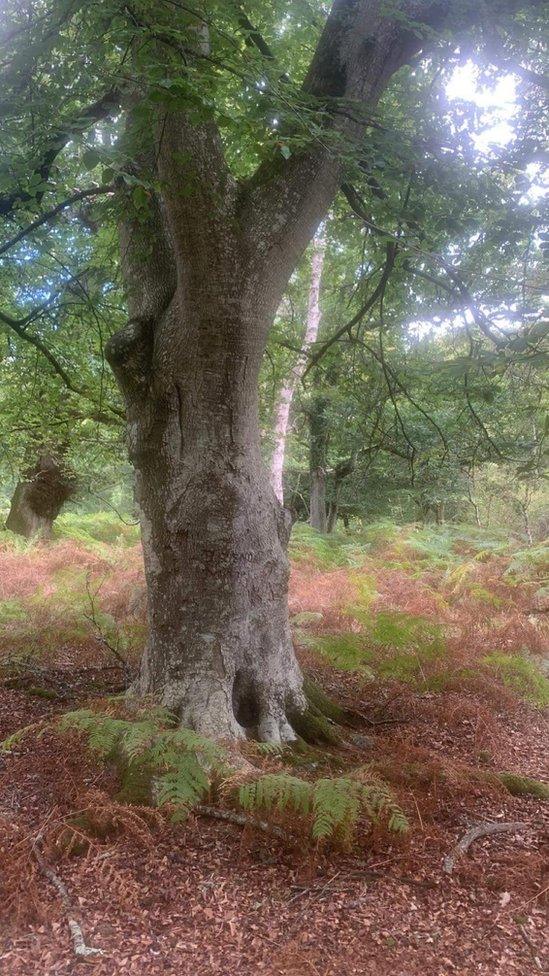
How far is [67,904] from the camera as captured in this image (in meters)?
2.50

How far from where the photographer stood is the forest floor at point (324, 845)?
2375 millimetres

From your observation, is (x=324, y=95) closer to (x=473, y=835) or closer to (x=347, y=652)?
(x=473, y=835)

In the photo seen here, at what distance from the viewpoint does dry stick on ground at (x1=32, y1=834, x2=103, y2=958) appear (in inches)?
89.4

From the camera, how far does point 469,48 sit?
407 centimetres

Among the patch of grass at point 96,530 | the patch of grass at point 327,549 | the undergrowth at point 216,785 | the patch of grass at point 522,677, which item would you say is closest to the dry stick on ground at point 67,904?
the undergrowth at point 216,785

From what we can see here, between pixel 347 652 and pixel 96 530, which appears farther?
pixel 96 530

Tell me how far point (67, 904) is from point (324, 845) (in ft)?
3.99

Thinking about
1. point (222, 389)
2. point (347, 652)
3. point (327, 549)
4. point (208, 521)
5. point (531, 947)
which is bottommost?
point (531, 947)

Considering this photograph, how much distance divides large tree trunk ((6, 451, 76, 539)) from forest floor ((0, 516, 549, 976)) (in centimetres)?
588

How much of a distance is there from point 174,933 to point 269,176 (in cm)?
420

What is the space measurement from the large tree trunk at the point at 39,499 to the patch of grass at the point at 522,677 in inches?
361

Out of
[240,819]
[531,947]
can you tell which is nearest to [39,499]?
[240,819]

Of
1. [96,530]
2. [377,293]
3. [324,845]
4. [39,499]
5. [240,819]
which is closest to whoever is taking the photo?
[324,845]

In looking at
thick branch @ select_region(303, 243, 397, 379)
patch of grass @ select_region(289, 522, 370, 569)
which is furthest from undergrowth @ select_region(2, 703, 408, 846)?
patch of grass @ select_region(289, 522, 370, 569)
